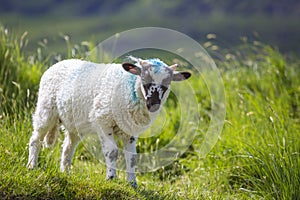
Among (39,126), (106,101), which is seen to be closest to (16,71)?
(39,126)

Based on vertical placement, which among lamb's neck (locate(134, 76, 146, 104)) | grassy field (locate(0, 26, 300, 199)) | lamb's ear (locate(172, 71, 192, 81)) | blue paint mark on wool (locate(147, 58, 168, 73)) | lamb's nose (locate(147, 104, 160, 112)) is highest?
blue paint mark on wool (locate(147, 58, 168, 73))

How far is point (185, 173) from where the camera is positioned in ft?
23.2

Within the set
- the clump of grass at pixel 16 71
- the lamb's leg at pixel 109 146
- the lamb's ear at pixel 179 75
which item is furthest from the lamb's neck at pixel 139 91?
the clump of grass at pixel 16 71

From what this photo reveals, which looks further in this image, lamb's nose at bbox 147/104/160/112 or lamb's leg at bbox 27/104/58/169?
lamb's leg at bbox 27/104/58/169

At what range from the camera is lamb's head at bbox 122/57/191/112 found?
4.93 m

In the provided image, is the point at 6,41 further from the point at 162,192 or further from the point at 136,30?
the point at 162,192

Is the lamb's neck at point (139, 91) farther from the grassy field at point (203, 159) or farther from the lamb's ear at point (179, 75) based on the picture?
the grassy field at point (203, 159)

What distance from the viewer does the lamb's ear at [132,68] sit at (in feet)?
16.5

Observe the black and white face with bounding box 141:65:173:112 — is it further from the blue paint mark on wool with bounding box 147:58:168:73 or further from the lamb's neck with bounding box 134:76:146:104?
the lamb's neck with bounding box 134:76:146:104

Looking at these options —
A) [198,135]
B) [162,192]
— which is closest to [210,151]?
[198,135]

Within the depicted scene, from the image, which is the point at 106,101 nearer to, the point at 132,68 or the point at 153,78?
the point at 132,68

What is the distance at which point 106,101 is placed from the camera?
17.3 ft

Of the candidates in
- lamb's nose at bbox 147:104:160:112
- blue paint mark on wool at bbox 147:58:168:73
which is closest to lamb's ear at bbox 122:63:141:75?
blue paint mark on wool at bbox 147:58:168:73

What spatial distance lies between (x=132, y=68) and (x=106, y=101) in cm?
42
